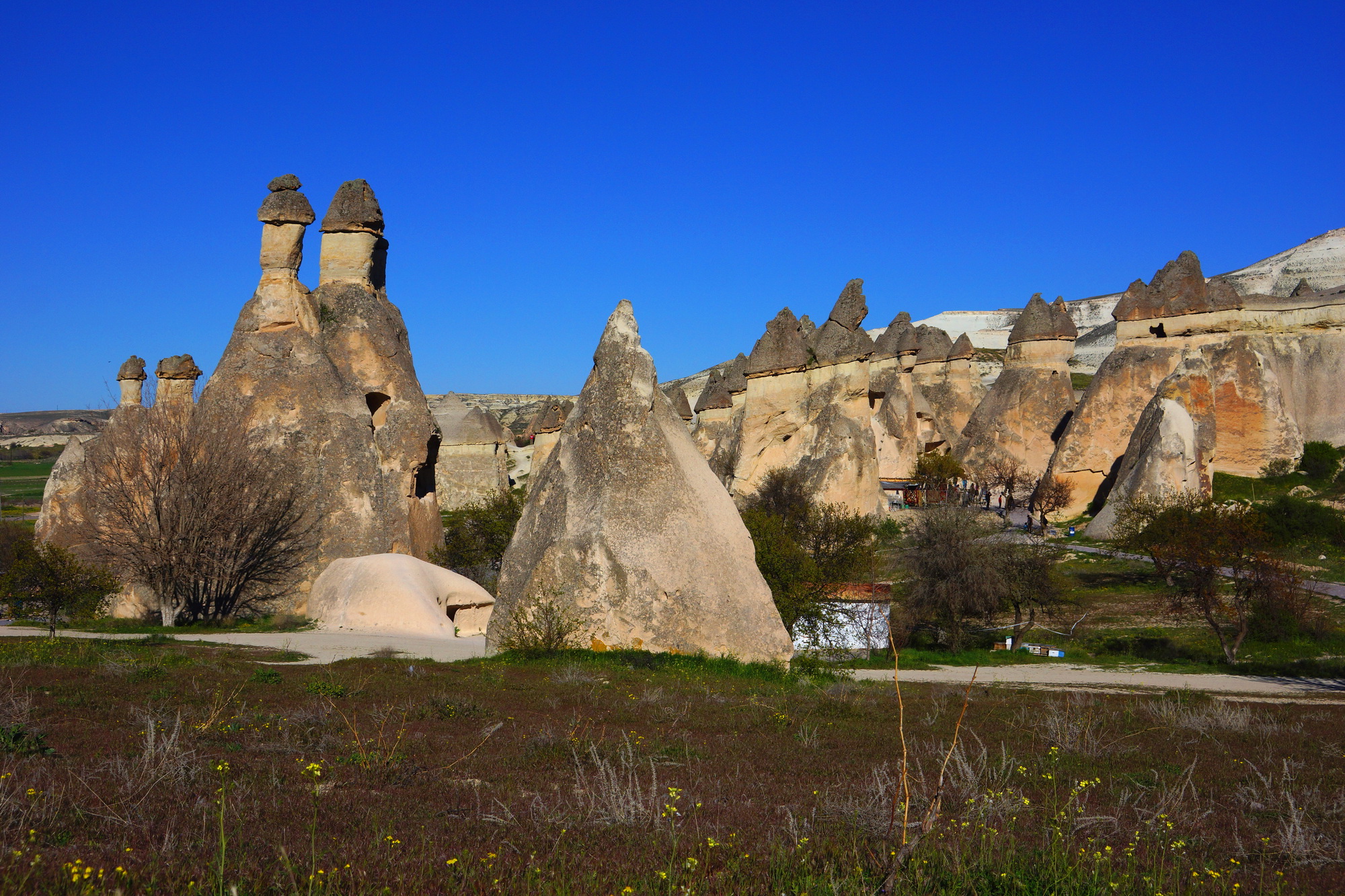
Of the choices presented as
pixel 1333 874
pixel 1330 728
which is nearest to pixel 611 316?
pixel 1330 728

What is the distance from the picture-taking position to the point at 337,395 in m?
19.6

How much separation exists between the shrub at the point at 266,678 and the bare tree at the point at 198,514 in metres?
9.10

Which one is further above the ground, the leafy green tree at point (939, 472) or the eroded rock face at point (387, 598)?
the leafy green tree at point (939, 472)

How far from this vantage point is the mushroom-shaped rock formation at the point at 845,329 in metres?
32.0

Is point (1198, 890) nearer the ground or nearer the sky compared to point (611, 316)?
nearer the ground

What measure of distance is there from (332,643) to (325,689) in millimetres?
7002

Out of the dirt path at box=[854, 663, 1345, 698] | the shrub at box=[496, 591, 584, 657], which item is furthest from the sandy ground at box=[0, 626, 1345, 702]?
Result: the shrub at box=[496, 591, 584, 657]

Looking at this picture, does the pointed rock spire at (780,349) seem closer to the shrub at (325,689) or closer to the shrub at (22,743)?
the shrub at (325,689)

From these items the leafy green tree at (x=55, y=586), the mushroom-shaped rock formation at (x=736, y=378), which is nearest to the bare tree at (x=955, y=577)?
the leafy green tree at (x=55, y=586)

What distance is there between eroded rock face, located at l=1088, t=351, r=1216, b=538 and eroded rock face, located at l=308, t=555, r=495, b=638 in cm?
1569

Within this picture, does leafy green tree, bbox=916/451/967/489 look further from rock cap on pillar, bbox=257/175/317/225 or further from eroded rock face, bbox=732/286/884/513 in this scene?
rock cap on pillar, bbox=257/175/317/225

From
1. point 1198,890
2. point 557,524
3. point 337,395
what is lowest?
point 1198,890

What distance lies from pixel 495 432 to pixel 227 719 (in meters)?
42.4

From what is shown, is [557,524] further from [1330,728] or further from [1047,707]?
[1330,728]
